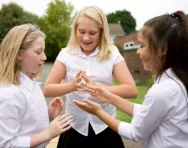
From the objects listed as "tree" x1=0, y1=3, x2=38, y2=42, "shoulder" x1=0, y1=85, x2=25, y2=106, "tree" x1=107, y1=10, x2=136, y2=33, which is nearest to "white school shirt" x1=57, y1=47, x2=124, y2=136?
"shoulder" x1=0, y1=85, x2=25, y2=106

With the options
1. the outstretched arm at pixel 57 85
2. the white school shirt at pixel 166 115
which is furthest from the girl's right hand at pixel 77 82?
the white school shirt at pixel 166 115

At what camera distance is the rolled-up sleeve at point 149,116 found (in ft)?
6.01

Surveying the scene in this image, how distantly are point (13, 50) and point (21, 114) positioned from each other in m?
0.43

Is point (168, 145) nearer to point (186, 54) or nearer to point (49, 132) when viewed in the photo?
point (186, 54)

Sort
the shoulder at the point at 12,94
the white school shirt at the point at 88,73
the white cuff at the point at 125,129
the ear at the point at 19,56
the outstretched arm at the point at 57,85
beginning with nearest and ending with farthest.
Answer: the shoulder at the point at 12,94 → the white cuff at the point at 125,129 → the ear at the point at 19,56 → the outstretched arm at the point at 57,85 → the white school shirt at the point at 88,73

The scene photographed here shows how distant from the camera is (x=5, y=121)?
1.92 meters

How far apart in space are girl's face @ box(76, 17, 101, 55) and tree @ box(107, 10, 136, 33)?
70927 millimetres

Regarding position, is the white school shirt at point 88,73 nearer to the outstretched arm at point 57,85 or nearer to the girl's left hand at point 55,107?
the outstretched arm at point 57,85

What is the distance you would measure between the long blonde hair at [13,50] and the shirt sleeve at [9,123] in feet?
0.59

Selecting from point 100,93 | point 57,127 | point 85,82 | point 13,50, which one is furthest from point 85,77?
point 13,50

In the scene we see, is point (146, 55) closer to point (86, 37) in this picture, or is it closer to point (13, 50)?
point (86, 37)

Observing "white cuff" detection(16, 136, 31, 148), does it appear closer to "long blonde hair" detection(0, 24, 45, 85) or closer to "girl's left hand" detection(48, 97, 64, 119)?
"long blonde hair" detection(0, 24, 45, 85)

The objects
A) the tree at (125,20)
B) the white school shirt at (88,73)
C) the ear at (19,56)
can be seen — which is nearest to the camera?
the ear at (19,56)

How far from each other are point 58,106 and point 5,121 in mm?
648
